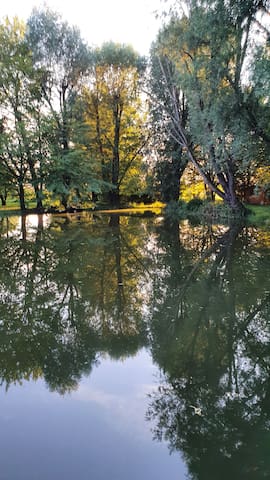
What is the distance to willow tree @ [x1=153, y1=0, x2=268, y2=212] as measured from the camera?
12094 mm

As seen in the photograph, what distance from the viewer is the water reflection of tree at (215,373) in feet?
8.33

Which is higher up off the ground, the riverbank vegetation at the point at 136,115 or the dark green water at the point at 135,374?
the riverbank vegetation at the point at 136,115

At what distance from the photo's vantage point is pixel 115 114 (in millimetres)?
29766

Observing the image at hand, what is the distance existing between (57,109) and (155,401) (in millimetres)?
27195

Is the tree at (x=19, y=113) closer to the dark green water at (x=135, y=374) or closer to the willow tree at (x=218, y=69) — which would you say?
the willow tree at (x=218, y=69)

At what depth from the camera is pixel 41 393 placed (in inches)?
130

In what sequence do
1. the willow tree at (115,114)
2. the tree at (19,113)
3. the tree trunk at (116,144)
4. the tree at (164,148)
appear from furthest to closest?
1. the tree trunk at (116,144)
2. the willow tree at (115,114)
3. the tree at (164,148)
4. the tree at (19,113)

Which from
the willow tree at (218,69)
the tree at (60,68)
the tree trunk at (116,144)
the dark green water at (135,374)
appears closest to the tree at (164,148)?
the tree trunk at (116,144)

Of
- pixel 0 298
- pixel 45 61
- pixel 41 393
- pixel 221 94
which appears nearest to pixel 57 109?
pixel 45 61

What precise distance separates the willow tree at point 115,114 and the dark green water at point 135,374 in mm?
21255

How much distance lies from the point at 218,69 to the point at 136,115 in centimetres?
1757

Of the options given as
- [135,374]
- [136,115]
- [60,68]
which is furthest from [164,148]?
[135,374]

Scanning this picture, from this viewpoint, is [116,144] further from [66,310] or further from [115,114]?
[66,310]

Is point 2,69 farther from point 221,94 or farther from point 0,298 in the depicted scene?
point 0,298
